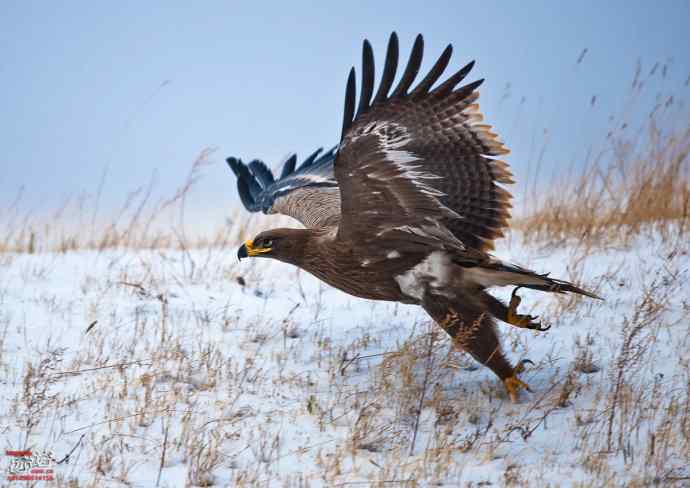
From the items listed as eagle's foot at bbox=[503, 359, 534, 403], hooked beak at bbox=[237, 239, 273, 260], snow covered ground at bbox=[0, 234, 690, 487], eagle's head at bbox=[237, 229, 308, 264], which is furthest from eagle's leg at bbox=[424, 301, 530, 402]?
hooked beak at bbox=[237, 239, 273, 260]

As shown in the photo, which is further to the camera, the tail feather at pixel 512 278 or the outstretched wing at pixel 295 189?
the outstretched wing at pixel 295 189

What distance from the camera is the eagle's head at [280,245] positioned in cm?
551

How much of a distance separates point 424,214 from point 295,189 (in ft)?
7.99

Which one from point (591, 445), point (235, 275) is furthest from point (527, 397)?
point (235, 275)

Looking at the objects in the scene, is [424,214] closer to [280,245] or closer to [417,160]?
[417,160]

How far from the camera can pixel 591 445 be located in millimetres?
4332

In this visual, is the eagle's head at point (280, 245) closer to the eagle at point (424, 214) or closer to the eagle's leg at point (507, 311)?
the eagle at point (424, 214)

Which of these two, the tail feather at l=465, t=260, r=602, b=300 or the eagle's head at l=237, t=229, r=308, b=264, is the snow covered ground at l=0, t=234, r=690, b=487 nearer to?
the tail feather at l=465, t=260, r=602, b=300

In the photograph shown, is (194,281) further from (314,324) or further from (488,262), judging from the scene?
(488,262)

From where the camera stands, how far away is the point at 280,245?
561 cm

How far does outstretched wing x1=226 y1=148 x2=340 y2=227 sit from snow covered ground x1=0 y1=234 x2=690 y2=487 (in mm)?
792

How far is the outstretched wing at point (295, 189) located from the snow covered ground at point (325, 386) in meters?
0.79

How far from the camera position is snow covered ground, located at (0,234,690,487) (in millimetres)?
4086

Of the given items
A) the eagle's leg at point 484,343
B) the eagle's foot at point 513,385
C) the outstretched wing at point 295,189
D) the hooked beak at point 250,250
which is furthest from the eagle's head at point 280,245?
the eagle's foot at point 513,385
